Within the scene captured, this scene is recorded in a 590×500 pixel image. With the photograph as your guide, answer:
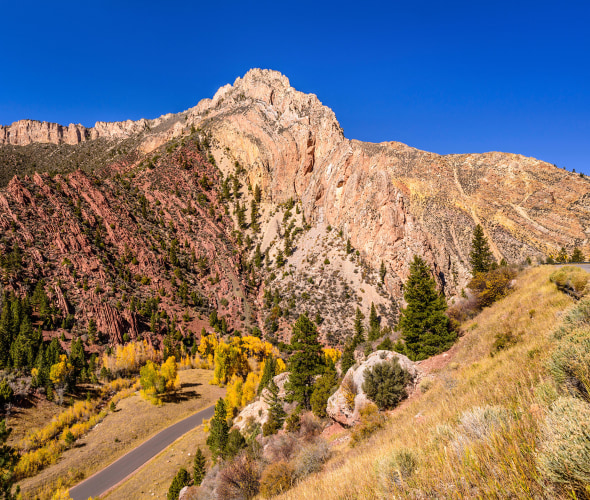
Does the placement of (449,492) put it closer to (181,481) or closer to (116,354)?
(181,481)

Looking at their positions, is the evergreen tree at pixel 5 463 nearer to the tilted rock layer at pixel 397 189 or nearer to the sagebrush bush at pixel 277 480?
the sagebrush bush at pixel 277 480

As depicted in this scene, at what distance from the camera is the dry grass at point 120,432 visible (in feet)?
76.0

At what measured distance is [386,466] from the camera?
3656 millimetres

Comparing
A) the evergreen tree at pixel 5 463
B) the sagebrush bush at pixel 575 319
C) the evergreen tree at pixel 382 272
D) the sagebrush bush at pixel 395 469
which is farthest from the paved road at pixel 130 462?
the evergreen tree at pixel 382 272

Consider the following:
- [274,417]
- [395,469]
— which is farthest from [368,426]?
[274,417]

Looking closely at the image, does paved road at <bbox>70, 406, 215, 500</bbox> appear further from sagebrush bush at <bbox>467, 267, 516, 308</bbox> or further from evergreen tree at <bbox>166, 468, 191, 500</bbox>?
sagebrush bush at <bbox>467, 267, 516, 308</bbox>

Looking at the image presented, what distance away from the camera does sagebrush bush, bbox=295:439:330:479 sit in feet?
29.2

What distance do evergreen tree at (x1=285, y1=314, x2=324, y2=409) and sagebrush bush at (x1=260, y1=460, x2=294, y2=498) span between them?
38.3ft

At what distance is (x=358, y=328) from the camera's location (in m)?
47.8

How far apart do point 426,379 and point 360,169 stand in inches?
2521

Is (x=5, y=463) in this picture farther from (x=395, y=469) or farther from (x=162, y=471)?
(x=162, y=471)

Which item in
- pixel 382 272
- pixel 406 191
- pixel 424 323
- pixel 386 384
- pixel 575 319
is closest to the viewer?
pixel 575 319

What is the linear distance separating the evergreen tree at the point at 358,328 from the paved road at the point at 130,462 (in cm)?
2358

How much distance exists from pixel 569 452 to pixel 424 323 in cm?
1780
